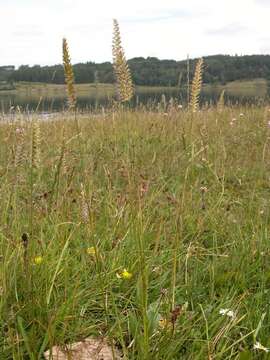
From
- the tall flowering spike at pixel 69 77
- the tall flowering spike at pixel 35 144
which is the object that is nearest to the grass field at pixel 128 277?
the tall flowering spike at pixel 35 144

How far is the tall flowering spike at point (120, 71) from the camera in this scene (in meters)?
1.98

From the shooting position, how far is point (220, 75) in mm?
11328

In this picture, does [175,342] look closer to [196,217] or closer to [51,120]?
[196,217]

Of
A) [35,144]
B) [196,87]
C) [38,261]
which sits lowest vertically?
[38,261]

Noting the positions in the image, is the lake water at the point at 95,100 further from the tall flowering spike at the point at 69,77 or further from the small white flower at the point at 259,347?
the small white flower at the point at 259,347

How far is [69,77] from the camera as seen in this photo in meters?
1.76

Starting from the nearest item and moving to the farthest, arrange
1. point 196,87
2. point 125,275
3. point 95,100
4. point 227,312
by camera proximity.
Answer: point 227,312
point 125,275
point 196,87
point 95,100

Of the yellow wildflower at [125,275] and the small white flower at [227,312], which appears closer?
the small white flower at [227,312]

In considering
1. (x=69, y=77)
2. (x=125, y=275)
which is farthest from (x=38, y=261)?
(x=69, y=77)

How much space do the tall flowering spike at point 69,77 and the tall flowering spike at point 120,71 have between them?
0.97 feet

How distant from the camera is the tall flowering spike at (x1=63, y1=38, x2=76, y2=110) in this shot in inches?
67.2

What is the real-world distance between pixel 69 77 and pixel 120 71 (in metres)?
0.33

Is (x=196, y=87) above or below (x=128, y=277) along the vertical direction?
above

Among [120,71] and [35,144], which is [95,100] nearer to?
[120,71]
